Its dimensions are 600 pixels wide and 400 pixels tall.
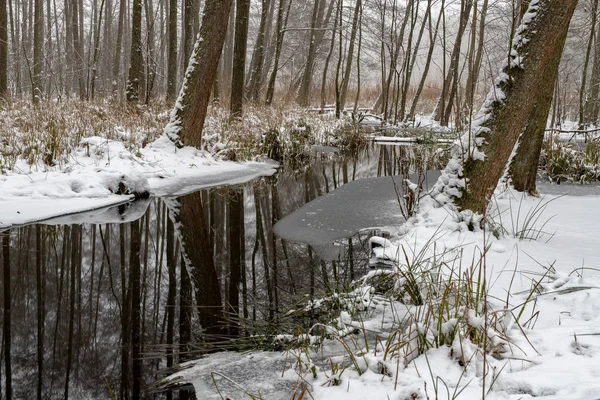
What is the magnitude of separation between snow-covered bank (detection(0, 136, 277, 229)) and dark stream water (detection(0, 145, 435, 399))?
0.24 meters

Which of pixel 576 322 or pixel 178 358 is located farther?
pixel 178 358

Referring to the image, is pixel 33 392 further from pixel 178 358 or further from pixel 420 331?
pixel 420 331

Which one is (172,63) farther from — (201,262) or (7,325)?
(7,325)

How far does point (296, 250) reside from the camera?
14.3ft

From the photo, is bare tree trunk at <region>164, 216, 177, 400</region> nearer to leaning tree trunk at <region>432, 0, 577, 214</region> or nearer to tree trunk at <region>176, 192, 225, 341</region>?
tree trunk at <region>176, 192, 225, 341</region>

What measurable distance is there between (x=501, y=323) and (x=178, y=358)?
1550mm

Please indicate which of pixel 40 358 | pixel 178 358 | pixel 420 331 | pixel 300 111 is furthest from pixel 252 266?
pixel 300 111

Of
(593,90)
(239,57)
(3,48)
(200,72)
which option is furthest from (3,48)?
(593,90)

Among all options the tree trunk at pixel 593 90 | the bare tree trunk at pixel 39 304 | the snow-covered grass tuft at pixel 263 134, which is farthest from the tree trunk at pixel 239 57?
the tree trunk at pixel 593 90

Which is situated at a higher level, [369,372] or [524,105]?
[524,105]

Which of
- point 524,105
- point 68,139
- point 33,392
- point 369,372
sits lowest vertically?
point 33,392

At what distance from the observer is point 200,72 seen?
7820mm

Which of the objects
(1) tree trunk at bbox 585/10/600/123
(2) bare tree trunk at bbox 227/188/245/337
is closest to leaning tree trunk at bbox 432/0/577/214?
(2) bare tree trunk at bbox 227/188/245/337

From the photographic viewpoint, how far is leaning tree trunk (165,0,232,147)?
7.73 m
